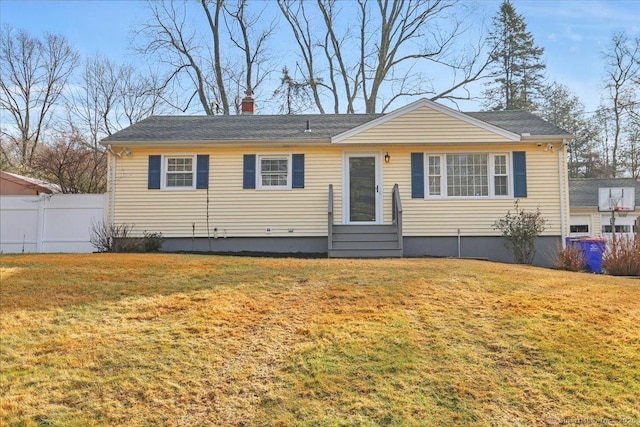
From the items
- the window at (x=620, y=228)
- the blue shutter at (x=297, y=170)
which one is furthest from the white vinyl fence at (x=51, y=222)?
the window at (x=620, y=228)

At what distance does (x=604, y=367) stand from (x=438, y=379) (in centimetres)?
161

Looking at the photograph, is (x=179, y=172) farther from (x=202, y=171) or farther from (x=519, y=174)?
(x=519, y=174)

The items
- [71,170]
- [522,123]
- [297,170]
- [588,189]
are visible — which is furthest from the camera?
[588,189]

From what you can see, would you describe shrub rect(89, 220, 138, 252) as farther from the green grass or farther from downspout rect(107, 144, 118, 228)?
the green grass

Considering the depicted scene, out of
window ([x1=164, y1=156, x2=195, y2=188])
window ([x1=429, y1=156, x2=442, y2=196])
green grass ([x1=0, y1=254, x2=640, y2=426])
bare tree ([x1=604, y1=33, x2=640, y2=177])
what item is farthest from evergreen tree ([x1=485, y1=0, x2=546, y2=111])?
green grass ([x1=0, y1=254, x2=640, y2=426])

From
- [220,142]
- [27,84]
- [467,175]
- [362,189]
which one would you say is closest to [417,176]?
[467,175]

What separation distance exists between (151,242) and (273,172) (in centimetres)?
381

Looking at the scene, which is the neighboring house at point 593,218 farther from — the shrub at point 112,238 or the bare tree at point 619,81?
the shrub at point 112,238

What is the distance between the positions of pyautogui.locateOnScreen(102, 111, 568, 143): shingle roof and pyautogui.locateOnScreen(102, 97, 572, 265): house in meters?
0.13

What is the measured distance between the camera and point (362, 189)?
12.2 metres

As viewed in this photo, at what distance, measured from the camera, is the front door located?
1212 centimetres

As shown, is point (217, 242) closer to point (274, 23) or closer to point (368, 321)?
point (368, 321)

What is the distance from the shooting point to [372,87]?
81.6 feet

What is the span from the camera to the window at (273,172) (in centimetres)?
1223
